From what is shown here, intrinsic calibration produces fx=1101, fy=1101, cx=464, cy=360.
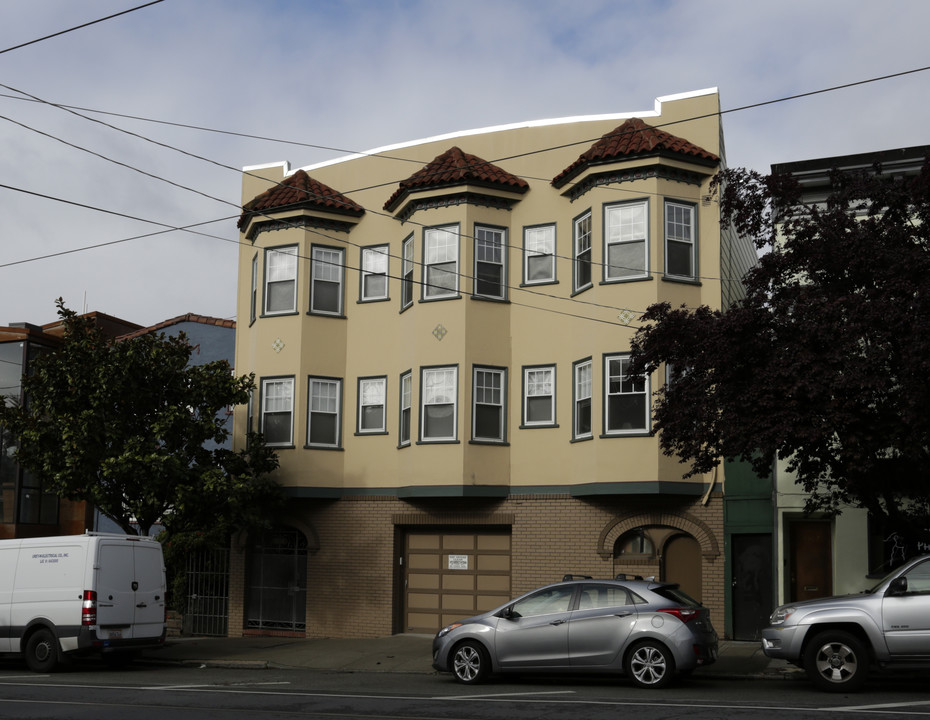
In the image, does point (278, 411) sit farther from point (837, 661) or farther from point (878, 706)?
point (878, 706)

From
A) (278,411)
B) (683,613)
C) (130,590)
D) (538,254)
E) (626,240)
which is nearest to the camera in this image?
(683,613)

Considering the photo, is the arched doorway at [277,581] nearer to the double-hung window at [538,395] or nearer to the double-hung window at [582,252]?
the double-hung window at [538,395]

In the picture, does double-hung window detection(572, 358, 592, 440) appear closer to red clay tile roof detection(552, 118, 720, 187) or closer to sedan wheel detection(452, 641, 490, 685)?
red clay tile roof detection(552, 118, 720, 187)

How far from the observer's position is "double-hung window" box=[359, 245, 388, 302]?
23781mm

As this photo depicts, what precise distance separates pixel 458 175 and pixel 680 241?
4.71 m

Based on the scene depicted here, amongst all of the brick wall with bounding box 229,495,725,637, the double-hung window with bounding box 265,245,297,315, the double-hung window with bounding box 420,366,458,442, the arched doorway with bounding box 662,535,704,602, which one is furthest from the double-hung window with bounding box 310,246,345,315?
the arched doorway with bounding box 662,535,704,602

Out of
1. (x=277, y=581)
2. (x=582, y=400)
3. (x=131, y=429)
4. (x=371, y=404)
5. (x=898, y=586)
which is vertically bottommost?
(x=277, y=581)

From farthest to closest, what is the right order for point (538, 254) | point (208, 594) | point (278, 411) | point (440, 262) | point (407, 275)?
1. point (208, 594)
2. point (278, 411)
3. point (407, 275)
4. point (440, 262)
5. point (538, 254)

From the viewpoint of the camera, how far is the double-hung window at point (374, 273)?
23781 mm

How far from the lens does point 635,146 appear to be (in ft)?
67.8

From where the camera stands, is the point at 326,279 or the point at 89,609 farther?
the point at 326,279

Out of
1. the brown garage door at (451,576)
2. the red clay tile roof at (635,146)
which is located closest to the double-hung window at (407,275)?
the red clay tile roof at (635,146)

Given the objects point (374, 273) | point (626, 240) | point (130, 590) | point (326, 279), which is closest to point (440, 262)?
point (374, 273)

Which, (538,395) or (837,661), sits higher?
(538,395)
